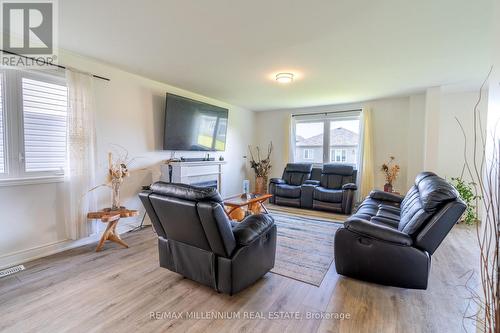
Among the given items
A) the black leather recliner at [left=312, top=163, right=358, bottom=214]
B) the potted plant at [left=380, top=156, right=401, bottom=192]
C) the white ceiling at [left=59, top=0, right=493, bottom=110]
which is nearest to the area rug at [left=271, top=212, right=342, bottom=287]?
the black leather recliner at [left=312, top=163, right=358, bottom=214]

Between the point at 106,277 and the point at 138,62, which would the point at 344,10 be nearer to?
the point at 138,62

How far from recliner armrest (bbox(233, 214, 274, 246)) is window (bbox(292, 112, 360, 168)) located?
13.2ft

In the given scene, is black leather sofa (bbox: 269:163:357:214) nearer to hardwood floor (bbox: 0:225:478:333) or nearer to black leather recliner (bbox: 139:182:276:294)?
hardwood floor (bbox: 0:225:478:333)

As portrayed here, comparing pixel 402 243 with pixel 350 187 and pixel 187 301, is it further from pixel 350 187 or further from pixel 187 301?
pixel 350 187

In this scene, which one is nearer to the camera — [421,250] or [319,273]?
[421,250]

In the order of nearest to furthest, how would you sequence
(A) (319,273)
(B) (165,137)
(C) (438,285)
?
1. (C) (438,285)
2. (A) (319,273)
3. (B) (165,137)

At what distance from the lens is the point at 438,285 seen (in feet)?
7.26

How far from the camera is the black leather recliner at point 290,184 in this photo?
5262 mm

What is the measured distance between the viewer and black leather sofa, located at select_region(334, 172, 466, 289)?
1990mm

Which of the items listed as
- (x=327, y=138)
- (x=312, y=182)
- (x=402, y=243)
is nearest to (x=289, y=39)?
(x=402, y=243)

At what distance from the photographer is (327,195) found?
4863 mm

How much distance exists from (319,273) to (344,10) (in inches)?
95.3

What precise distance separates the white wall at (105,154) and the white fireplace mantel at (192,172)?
0.70ft

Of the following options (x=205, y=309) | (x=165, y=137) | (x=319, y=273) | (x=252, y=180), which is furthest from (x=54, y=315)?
(x=252, y=180)
